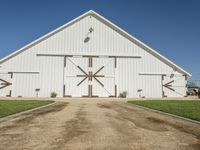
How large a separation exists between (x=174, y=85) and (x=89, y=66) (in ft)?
36.0

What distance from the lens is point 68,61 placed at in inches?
984

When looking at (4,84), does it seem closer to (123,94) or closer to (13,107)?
(123,94)

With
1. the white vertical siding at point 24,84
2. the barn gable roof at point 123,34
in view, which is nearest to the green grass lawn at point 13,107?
the white vertical siding at point 24,84

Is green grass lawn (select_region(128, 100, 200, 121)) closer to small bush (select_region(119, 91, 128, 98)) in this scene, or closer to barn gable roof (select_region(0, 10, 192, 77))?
small bush (select_region(119, 91, 128, 98))

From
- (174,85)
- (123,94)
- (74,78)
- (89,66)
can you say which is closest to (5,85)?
(74,78)

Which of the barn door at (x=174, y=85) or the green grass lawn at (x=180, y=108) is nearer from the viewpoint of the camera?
the green grass lawn at (x=180, y=108)

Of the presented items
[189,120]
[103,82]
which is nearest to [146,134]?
[189,120]

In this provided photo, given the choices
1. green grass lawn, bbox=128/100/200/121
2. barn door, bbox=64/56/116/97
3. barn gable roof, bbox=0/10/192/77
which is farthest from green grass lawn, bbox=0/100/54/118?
barn gable roof, bbox=0/10/192/77

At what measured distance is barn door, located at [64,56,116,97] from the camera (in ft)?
80.8

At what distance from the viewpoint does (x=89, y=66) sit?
25281mm

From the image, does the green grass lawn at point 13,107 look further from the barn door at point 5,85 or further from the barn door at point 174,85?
the barn door at point 174,85

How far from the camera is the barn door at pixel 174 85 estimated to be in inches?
1011

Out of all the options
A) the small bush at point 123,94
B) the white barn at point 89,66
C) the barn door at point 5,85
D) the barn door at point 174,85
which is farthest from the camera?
the barn door at point 174,85

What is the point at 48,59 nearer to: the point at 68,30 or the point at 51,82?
the point at 51,82
